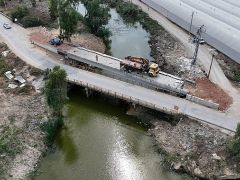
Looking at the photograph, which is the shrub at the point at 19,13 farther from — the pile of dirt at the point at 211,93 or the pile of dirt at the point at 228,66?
the pile of dirt at the point at 211,93

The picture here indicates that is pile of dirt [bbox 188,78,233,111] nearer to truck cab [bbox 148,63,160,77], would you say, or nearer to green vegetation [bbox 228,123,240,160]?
truck cab [bbox 148,63,160,77]

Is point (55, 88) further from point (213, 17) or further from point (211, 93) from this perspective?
point (213, 17)

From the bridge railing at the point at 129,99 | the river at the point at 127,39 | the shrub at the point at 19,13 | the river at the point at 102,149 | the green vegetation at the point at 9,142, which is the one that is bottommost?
the river at the point at 102,149

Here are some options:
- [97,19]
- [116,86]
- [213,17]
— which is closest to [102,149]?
[116,86]

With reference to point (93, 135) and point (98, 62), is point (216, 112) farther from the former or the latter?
point (98, 62)

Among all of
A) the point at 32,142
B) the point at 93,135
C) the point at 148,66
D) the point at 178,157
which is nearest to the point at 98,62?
the point at 148,66

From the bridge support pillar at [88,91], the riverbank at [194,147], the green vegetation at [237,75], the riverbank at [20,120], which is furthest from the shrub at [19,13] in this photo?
the green vegetation at [237,75]

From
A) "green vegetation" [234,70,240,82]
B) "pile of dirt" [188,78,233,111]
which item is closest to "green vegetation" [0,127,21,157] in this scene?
"pile of dirt" [188,78,233,111]
